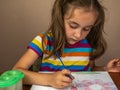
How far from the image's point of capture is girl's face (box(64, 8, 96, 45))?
93 cm

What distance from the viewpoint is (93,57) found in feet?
3.92

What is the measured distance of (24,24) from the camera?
1711 millimetres

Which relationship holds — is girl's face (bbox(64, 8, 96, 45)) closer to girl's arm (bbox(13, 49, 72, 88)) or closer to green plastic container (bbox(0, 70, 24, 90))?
girl's arm (bbox(13, 49, 72, 88))

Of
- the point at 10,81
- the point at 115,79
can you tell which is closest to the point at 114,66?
the point at 115,79

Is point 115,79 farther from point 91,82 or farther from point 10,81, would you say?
point 10,81

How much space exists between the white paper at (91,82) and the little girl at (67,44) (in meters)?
0.04

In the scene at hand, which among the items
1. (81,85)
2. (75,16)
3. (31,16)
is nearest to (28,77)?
(81,85)

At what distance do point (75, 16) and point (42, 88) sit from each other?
1.08 ft

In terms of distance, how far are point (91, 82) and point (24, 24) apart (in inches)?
38.4

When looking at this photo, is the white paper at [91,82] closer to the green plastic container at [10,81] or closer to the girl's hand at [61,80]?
the girl's hand at [61,80]

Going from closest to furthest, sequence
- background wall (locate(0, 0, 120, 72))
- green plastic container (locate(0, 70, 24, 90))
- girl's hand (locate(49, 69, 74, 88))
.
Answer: green plastic container (locate(0, 70, 24, 90))
girl's hand (locate(49, 69, 74, 88))
background wall (locate(0, 0, 120, 72))

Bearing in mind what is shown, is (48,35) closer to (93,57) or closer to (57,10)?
(57,10)

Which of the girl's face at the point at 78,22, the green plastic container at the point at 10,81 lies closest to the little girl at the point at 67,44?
the girl's face at the point at 78,22

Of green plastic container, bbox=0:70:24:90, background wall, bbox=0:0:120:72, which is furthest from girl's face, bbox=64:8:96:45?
background wall, bbox=0:0:120:72
